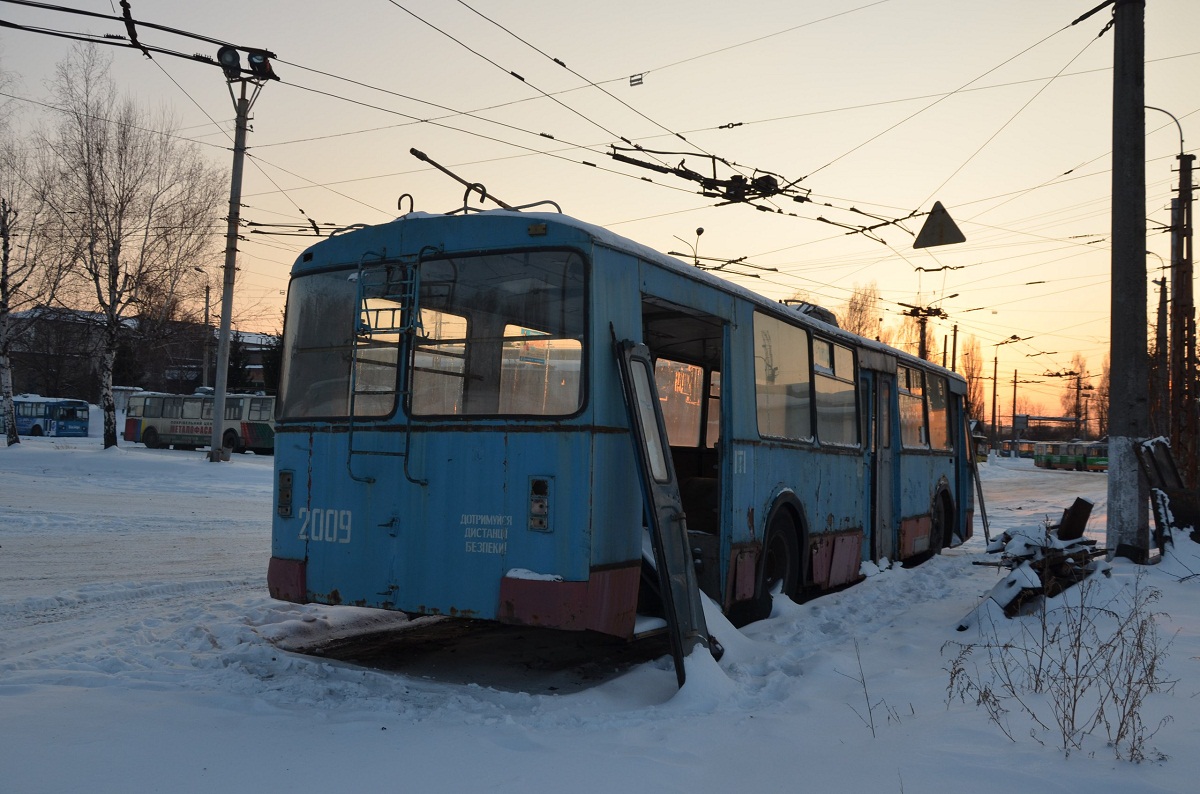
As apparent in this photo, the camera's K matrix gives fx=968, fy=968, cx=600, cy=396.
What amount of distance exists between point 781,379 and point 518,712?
4719mm

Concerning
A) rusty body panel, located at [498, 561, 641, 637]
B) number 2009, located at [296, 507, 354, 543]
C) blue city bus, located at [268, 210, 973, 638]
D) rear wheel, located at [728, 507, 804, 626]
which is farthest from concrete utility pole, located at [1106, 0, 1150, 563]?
number 2009, located at [296, 507, 354, 543]

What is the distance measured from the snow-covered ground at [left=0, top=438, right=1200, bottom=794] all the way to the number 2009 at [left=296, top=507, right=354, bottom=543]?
0.85 metres

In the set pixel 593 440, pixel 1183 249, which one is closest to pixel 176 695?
pixel 593 440

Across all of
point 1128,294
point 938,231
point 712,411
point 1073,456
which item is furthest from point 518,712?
point 1073,456

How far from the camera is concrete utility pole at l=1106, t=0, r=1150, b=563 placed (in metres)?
9.96

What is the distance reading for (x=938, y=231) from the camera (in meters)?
13.5

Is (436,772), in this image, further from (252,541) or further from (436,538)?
(252,541)

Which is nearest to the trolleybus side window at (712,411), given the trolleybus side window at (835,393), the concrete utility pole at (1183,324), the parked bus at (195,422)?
the trolleybus side window at (835,393)

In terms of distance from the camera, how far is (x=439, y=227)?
259 inches

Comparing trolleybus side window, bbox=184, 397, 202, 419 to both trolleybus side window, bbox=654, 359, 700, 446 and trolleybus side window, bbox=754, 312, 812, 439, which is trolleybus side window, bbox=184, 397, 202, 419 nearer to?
trolleybus side window, bbox=654, 359, 700, 446

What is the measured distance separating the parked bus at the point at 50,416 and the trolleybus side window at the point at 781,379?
54.4 m

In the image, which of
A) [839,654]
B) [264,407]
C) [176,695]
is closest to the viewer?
[176,695]

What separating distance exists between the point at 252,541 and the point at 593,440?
1003cm

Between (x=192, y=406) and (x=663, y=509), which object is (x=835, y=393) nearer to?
(x=663, y=509)
